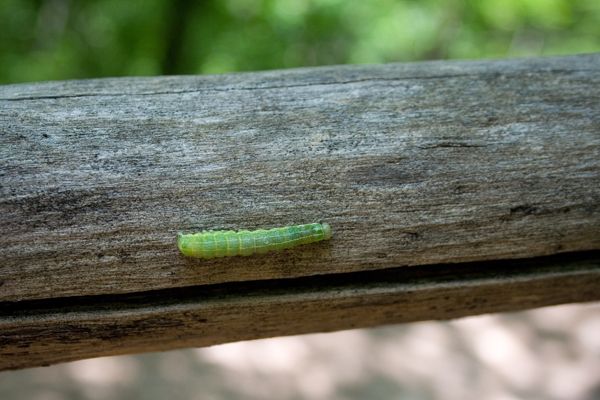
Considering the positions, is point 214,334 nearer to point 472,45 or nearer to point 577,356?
point 577,356

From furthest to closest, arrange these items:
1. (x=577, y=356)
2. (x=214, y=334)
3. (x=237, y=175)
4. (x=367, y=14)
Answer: (x=367, y=14) → (x=577, y=356) → (x=214, y=334) → (x=237, y=175)

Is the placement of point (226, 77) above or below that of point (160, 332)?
above

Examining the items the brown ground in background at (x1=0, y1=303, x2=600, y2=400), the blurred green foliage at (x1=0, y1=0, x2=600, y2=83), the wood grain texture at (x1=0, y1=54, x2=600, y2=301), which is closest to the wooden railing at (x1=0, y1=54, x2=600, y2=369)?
the wood grain texture at (x1=0, y1=54, x2=600, y2=301)

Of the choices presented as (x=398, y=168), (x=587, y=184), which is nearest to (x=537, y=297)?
(x=587, y=184)

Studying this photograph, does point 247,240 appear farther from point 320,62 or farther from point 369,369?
point 320,62

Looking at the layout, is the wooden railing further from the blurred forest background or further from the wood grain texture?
the blurred forest background
